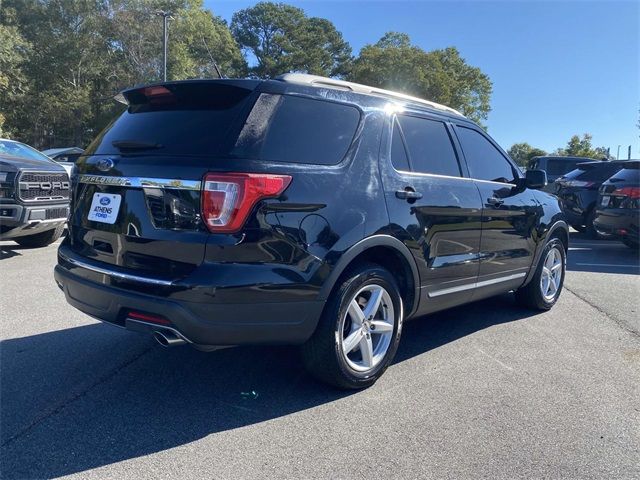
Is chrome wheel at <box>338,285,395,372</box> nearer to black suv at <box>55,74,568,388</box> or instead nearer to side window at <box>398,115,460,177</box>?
black suv at <box>55,74,568,388</box>

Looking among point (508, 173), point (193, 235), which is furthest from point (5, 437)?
point (508, 173)

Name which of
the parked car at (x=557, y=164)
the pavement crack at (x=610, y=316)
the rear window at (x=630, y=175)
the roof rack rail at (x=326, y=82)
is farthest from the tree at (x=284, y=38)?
the roof rack rail at (x=326, y=82)

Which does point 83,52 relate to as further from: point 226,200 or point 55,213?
point 226,200

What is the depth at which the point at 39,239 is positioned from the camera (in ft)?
26.7

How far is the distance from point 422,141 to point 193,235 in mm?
2022

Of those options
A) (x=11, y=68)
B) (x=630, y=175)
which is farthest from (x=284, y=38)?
(x=630, y=175)

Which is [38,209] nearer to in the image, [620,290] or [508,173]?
[508,173]

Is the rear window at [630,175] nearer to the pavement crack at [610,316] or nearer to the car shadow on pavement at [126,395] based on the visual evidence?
the pavement crack at [610,316]

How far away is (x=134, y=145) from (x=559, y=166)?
52.9ft

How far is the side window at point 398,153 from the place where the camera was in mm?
3619

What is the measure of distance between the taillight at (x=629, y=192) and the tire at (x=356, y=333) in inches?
285

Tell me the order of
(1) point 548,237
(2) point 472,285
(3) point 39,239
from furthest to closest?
(3) point 39,239
(1) point 548,237
(2) point 472,285

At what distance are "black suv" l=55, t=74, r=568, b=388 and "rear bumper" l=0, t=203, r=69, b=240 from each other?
3953 millimetres

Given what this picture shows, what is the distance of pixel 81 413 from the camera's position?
298cm
